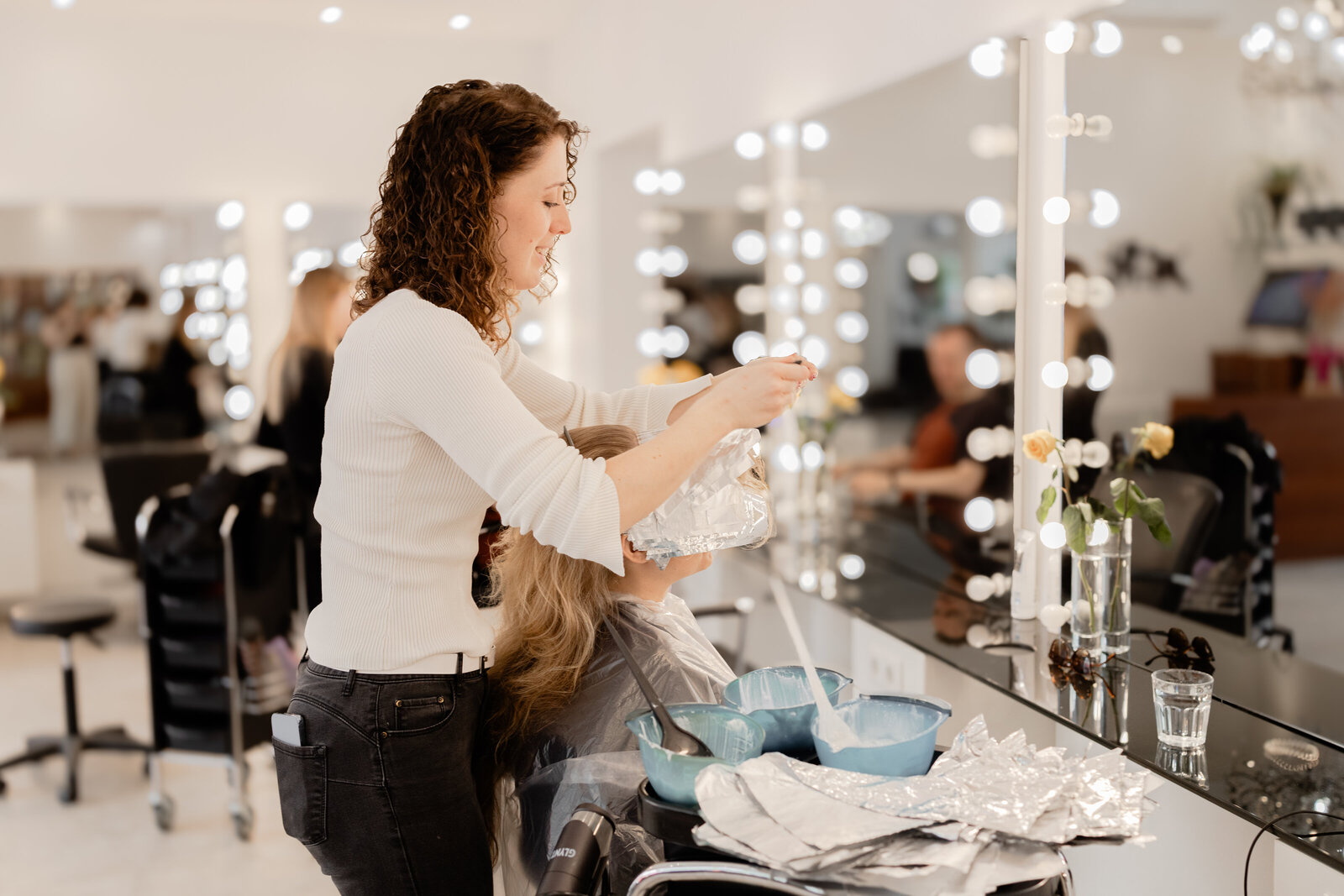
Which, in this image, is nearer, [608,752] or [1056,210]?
[608,752]

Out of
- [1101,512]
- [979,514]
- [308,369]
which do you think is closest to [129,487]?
[308,369]

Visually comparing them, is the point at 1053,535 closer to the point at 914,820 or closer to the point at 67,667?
the point at 914,820

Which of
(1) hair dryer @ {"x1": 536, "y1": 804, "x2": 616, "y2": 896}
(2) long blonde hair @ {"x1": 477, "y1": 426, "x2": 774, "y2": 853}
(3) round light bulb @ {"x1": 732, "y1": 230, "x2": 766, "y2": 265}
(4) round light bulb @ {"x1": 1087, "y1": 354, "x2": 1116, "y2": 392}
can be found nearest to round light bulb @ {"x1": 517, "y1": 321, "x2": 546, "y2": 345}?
(3) round light bulb @ {"x1": 732, "y1": 230, "x2": 766, "y2": 265}

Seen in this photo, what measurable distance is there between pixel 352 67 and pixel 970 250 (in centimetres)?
325

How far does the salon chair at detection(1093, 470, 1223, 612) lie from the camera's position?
176 cm

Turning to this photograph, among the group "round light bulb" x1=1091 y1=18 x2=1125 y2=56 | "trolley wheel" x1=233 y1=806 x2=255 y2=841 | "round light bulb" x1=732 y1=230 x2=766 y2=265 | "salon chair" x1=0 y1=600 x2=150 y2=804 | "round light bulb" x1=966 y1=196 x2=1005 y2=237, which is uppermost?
"round light bulb" x1=1091 y1=18 x2=1125 y2=56

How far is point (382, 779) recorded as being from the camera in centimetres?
121

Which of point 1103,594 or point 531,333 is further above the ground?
point 531,333

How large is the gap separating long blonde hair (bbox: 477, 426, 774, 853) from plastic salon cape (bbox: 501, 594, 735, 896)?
2cm

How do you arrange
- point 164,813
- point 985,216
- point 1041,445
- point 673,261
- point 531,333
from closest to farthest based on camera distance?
1. point 1041,445
2. point 985,216
3. point 164,813
4. point 673,261
5. point 531,333

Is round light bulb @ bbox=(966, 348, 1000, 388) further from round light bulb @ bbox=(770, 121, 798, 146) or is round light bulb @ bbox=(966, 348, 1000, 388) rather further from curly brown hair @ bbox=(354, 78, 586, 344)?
curly brown hair @ bbox=(354, 78, 586, 344)

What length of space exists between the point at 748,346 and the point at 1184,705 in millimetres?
2090

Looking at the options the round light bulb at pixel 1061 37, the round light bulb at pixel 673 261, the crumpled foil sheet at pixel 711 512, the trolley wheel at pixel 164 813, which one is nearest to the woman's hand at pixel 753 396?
the crumpled foil sheet at pixel 711 512

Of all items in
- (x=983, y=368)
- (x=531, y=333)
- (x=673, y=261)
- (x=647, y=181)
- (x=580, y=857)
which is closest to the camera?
(x=580, y=857)
